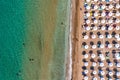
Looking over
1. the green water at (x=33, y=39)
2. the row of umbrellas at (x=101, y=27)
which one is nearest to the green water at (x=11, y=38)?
the green water at (x=33, y=39)

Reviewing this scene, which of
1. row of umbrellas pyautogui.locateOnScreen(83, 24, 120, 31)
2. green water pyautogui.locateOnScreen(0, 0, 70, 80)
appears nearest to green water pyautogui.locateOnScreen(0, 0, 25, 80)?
green water pyautogui.locateOnScreen(0, 0, 70, 80)

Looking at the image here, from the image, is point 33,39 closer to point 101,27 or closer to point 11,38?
point 11,38

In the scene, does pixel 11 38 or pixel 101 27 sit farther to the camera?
pixel 11 38

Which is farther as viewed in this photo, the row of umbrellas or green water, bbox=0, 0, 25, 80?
green water, bbox=0, 0, 25, 80

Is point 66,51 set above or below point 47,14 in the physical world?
below

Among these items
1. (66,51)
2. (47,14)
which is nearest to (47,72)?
(66,51)

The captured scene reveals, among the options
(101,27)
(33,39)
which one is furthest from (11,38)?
(101,27)

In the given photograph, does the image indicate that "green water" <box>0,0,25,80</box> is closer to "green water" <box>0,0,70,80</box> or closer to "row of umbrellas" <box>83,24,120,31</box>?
"green water" <box>0,0,70,80</box>

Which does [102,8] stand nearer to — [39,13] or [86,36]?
[86,36]
